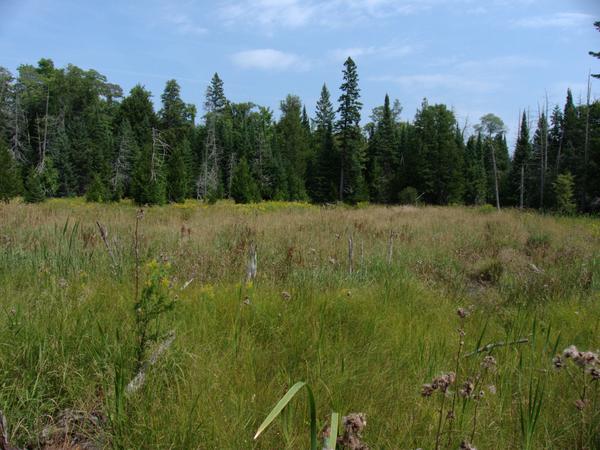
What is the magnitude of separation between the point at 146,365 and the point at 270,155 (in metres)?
46.7

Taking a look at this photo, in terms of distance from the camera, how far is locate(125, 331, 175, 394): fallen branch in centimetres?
178

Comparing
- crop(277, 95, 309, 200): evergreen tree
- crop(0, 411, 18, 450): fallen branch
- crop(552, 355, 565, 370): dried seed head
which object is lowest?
crop(0, 411, 18, 450): fallen branch

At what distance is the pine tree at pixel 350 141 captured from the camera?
1672 inches

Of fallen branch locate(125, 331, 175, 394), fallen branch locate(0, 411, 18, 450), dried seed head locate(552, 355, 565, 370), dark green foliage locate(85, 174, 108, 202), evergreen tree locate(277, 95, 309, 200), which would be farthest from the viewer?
evergreen tree locate(277, 95, 309, 200)

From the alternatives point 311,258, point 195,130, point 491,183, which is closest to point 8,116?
point 195,130

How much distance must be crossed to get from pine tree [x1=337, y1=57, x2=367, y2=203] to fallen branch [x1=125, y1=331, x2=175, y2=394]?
4244 cm

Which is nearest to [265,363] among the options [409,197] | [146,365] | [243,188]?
[146,365]

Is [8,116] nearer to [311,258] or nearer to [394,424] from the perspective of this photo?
[311,258]

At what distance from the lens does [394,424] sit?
5.80ft

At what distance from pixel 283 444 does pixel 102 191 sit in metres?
35.2

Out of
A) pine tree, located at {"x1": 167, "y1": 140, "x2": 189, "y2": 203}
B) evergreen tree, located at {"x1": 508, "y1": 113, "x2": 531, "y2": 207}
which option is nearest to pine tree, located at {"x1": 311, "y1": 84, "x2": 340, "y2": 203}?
pine tree, located at {"x1": 167, "y1": 140, "x2": 189, "y2": 203}

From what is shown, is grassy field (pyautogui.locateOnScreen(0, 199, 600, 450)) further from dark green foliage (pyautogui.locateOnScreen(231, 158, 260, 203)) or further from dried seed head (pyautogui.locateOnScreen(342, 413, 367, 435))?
dark green foliage (pyautogui.locateOnScreen(231, 158, 260, 203))

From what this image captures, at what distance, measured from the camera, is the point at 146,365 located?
75.0 inches

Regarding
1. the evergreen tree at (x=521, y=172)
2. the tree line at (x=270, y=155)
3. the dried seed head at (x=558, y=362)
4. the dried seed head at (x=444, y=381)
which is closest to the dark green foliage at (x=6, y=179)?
the tree line at (x=270, y=155)
